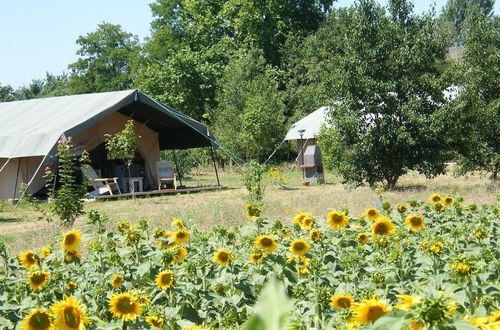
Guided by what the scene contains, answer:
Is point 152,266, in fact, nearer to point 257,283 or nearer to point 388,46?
point 257,283

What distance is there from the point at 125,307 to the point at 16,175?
1646 cm

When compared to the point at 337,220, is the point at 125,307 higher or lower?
lower

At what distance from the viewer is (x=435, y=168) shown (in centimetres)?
1462

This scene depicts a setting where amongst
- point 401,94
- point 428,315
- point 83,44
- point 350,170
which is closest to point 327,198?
point 350,170

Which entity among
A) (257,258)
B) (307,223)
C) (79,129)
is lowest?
(257,258)

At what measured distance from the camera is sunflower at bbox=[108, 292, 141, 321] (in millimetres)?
2457

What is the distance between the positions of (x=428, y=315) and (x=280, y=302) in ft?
1.91

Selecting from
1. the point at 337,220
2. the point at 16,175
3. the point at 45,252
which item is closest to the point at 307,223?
the point at 337,220

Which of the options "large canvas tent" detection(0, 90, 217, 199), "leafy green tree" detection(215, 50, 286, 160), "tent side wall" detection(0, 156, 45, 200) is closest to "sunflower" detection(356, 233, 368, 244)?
"large canvas tent" detection(0, 90, 217, 199)

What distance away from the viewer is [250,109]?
2852cm

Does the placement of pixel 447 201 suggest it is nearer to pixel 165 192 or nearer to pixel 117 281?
pixel 117 281

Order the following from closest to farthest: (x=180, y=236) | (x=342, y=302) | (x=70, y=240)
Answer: (x=342, y=302), (x=70, y=240), (x=180, y=236)

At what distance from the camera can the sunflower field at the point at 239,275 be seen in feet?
8.42

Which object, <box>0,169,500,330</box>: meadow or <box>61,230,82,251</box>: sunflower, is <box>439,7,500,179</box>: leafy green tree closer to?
<box>0,169,500,330</box>: meadow
